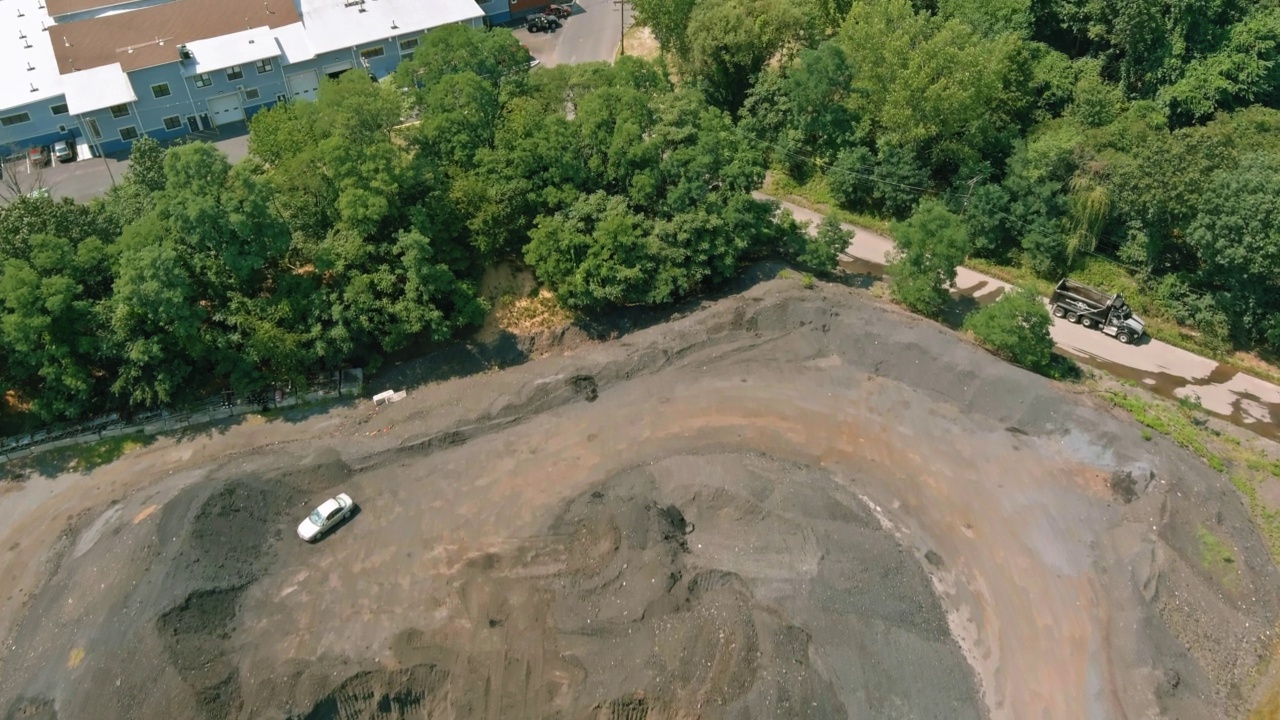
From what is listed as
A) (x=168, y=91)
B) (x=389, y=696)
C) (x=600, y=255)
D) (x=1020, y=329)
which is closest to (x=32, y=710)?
(x=389, y=696)

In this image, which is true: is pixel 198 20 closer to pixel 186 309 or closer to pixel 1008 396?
pixel 186 309

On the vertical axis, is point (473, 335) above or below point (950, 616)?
above

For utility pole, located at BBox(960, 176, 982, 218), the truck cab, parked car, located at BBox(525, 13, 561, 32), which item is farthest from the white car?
parked car, located at BBox(525, 13, 561, 32)

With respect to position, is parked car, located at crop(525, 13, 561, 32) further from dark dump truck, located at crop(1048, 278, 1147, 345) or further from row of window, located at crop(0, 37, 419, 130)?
dark dump truck, located at crop(1048, 278, 1147, 345)

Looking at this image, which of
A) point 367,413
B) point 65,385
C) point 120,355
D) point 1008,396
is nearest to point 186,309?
point 120,355

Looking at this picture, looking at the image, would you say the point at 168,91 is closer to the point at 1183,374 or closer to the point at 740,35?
the point at 740,35

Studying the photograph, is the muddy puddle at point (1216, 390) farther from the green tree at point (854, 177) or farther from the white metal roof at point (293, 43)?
the white metal roof at point (293, 43)
